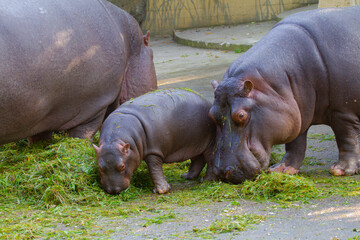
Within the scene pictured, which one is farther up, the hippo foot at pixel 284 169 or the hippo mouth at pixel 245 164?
the hippo mouth at pixel 245 164

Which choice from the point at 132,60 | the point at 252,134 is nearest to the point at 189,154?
the point at 252,134

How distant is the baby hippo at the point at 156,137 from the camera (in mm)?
4246

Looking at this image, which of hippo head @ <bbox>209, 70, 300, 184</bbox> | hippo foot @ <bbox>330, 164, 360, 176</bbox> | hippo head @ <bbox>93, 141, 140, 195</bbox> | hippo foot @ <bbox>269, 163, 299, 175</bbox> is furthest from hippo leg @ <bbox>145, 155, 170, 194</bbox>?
hippo foot @ <bbox>330, 164, 360, 176</bbox>

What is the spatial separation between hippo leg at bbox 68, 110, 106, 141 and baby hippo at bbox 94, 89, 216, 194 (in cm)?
41

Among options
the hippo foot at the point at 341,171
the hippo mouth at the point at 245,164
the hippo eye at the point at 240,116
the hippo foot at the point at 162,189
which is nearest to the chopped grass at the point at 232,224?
the hippo mouth at the point at 245,164

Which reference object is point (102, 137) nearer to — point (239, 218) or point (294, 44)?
point (239, 218)

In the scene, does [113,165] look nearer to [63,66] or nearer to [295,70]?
[63,66]

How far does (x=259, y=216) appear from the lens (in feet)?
A: 11.5

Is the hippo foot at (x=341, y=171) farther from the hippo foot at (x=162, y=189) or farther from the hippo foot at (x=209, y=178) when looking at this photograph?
the hippo foot at (x=162, y=189)

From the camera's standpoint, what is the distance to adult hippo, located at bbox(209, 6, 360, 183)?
13.8 feet

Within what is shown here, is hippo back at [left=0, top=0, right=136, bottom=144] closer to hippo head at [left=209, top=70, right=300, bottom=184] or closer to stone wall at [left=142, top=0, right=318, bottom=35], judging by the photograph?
hippo head at [left=209, top=70, right=300, bottom=184]

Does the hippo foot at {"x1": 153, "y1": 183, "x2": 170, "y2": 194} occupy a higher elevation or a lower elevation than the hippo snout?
lower

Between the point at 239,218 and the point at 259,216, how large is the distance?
0.43ft

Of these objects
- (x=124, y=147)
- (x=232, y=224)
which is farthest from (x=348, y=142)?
(x=124, y=147)
